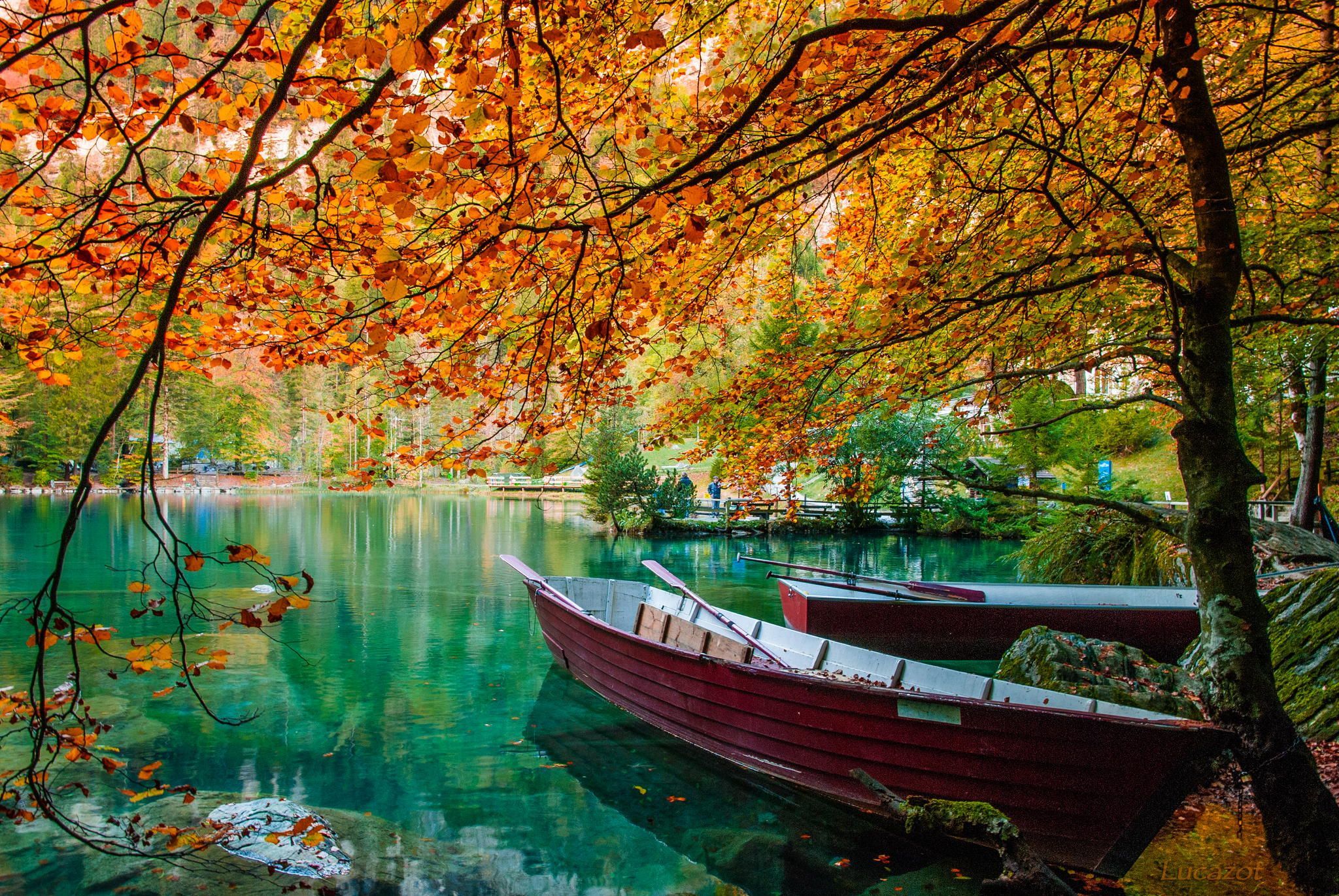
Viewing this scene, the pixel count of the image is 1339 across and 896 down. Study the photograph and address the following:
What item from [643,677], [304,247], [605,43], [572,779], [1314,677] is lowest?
[572,779]

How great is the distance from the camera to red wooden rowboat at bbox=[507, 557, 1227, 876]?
4.68 m

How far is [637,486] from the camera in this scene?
28.3 m

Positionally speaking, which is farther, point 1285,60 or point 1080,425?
point 1080,425

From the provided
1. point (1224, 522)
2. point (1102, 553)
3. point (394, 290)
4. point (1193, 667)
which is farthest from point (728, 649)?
point (1102, 553)

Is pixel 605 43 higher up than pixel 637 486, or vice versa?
pixel 605 43

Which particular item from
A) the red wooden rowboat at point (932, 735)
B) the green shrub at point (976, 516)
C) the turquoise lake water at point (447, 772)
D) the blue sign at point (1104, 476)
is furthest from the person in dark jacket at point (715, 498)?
the red wooden rowboat at point (932, 735)

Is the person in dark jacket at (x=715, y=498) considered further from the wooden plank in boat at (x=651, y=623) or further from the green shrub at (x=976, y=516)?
the wooden plank in boat at (x=651, y=623)

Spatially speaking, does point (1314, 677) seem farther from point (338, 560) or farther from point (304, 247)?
point (338, 560)

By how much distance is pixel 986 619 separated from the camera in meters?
10.5

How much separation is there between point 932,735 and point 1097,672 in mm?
2654

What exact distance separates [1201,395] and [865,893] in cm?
367

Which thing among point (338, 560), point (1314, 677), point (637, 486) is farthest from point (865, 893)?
point (637, 486)

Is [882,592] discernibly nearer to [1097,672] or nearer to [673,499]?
[1097,672]

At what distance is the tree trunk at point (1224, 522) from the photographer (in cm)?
370
